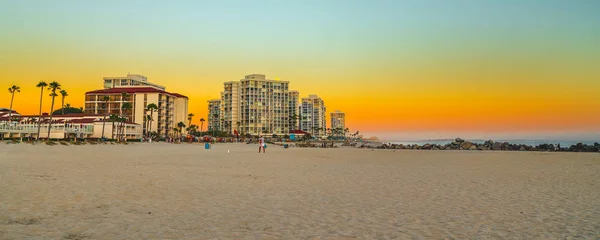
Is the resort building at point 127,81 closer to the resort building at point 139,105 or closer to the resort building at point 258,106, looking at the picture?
the resort building at point 139,105

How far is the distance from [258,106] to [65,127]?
111044 mm

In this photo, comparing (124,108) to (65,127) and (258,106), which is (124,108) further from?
(258,106)

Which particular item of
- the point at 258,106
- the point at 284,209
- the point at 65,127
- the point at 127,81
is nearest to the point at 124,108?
the point at 65,127

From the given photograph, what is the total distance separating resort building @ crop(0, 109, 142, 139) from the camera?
72.8 metres

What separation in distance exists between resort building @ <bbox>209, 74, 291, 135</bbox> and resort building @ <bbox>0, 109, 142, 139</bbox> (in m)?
82.1

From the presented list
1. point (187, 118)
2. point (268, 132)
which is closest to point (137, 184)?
point (187, 118)

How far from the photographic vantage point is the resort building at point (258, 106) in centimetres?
18825

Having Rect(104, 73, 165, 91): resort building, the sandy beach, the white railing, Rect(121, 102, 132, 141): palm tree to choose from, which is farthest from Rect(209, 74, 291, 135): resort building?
the sandy beach

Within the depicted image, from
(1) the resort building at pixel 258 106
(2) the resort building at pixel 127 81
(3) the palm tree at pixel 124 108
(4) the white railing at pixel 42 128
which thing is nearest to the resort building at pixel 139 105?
(3) the palm tree at pixel 124 108

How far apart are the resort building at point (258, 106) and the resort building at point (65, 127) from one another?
3233 inches

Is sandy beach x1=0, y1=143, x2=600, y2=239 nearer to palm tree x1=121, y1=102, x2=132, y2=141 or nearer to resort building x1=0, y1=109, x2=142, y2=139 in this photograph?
resort building x1=0, y1=109, x2=142, y2=139

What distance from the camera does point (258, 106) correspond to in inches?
7411

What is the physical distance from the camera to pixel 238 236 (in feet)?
20.4

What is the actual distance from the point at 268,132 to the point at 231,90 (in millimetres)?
32484
